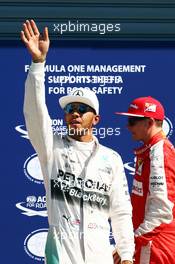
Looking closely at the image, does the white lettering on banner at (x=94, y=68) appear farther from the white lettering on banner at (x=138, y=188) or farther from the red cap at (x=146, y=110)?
the white lettering on banner at (x=138, y=188)

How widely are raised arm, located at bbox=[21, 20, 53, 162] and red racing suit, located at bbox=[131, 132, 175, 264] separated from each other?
0.92 meters

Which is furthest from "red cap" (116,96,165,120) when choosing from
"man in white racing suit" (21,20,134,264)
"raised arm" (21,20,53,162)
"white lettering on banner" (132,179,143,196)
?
"raised arm" (21,20,53,162)

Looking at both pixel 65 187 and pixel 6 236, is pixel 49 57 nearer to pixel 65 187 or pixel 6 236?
pixel 6 236

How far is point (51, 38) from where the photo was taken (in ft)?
20.3

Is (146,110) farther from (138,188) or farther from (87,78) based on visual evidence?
(87,78)

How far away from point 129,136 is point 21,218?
0.95 meters

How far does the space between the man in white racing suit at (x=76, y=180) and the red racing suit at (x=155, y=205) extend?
51 centimetres

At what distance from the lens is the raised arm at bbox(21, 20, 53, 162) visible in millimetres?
4062

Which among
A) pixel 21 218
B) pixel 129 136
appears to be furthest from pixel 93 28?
pixel 21 218

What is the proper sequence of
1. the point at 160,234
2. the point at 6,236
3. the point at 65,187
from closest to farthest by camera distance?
the point at 65,187 → the point at 160,234 → the point at 6,236

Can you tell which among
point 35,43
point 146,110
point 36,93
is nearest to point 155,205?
point 146,110

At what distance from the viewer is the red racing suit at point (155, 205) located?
193 inches

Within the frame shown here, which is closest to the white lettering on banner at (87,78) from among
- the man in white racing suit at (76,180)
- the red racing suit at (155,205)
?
the red racing suit at (155,205)

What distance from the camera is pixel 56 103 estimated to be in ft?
20.4
